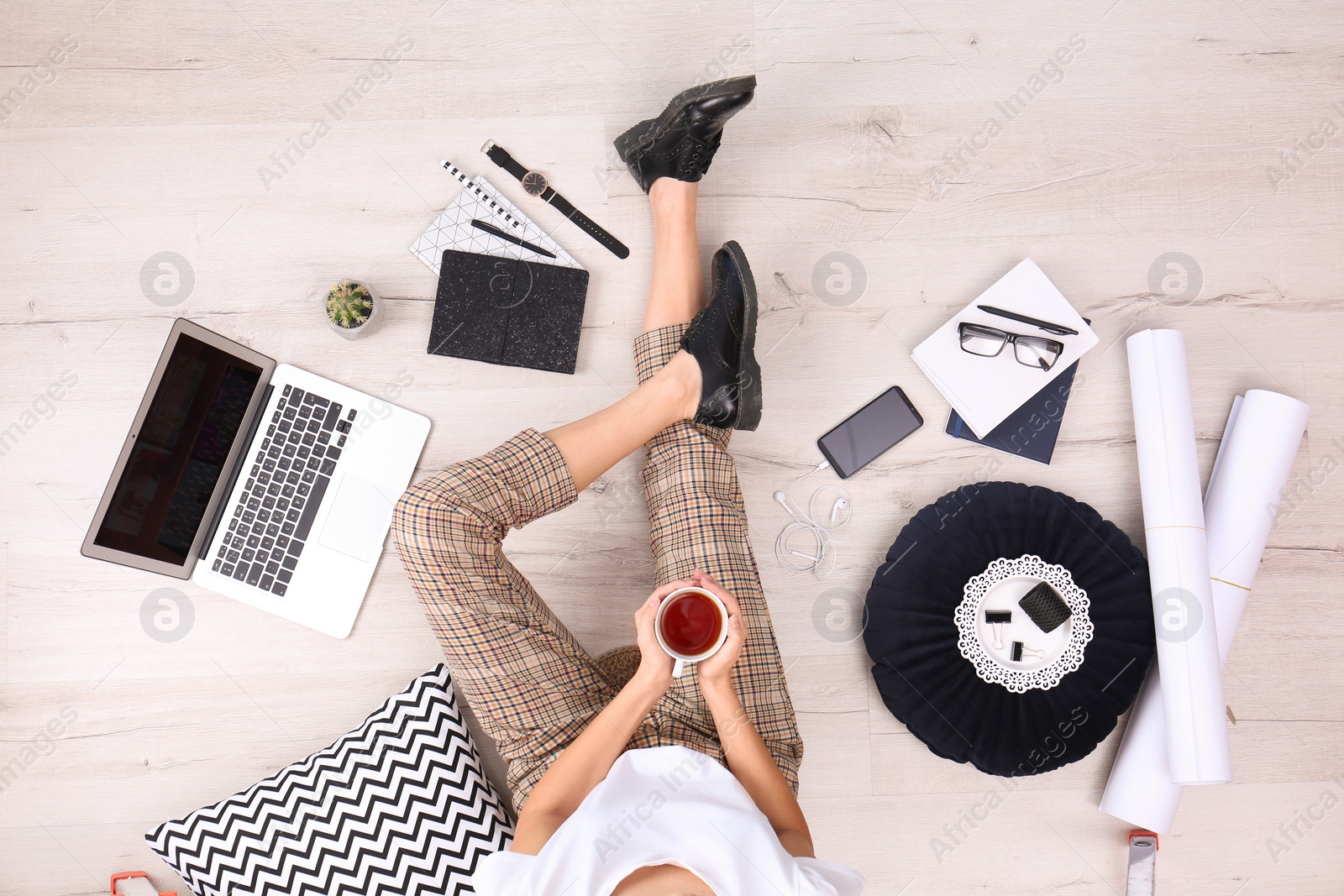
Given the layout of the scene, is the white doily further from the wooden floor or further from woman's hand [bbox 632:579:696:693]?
woman's hand [bbox 632:579:696:693]

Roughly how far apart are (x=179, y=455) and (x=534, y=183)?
776 mm

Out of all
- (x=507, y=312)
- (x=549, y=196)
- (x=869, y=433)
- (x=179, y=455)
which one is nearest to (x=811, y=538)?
(x=869, y=433)

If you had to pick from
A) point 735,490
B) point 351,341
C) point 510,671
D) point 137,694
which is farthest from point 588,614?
point 137,694

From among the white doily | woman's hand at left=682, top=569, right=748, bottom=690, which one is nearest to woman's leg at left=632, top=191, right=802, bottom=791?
woman's hand at left=682, top=569, right=748, bottom=690

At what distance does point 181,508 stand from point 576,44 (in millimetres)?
1105

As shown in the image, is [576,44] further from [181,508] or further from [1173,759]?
[1173,759]

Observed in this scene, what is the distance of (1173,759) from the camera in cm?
134

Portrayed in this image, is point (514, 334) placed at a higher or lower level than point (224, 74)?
lower

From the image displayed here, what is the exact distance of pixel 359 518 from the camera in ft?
4.53

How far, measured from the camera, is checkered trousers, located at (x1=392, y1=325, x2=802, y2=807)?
119 centimetres

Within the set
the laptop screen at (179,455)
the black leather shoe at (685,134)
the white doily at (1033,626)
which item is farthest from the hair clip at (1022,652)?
the laptop screen at (179,455)

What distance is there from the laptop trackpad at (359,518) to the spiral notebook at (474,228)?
0.43m

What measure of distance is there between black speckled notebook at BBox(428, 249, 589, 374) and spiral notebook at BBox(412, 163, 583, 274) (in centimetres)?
3

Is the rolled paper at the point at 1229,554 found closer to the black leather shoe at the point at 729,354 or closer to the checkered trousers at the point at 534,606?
the checkered trousers at the point at 534,606
